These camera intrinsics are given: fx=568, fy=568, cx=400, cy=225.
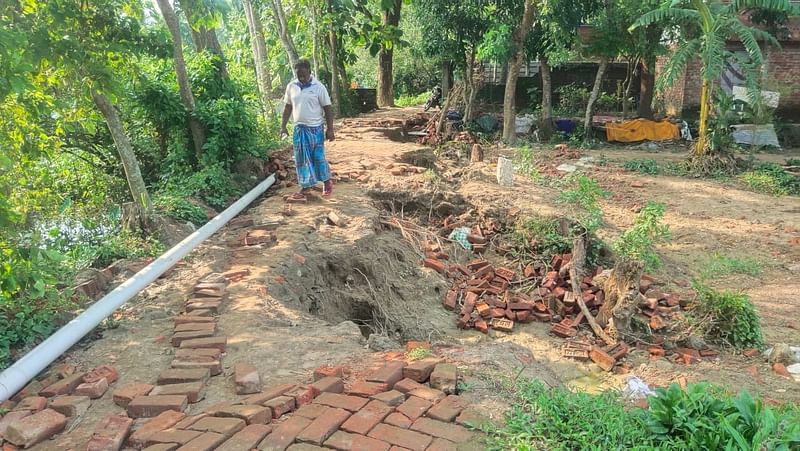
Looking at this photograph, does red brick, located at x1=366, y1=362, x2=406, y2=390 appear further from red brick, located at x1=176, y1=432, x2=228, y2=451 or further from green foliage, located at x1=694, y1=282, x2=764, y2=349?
green foliage, located at x1=694, y1=282, x2=764, y2=349

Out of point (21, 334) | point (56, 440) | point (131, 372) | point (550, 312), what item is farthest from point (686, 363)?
point (21, 334)

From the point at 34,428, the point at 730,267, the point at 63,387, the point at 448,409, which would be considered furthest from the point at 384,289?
the point at 730,267

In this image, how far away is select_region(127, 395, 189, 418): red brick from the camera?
2.89 meters

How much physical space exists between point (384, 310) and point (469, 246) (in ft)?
6.28

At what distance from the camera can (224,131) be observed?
727cm

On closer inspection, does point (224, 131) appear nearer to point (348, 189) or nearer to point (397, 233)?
point (348, 189)

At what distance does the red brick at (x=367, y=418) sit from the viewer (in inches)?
103

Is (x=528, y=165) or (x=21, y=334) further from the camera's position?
(x=528, y=165)

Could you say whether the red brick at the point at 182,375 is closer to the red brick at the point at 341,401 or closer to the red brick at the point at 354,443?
the red brick at the point at 341,401

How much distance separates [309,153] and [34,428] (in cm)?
446

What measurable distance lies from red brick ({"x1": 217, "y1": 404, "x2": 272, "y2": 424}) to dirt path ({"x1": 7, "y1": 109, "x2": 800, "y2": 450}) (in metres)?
0.25

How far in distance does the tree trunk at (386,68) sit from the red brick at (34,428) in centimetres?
1473

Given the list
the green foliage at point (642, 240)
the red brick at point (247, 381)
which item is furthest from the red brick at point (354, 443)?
the green foliage at point (642, 240)

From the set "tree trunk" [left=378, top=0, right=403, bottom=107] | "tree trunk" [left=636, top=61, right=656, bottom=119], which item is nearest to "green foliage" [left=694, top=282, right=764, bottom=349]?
"tree trunk" [left=636, top=61, right=656, bottom=119]
